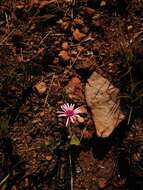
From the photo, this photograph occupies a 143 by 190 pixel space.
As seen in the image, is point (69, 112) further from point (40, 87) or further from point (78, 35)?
point (78, 35)

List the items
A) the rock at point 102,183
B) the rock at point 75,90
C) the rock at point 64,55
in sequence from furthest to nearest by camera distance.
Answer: the rock at point 64,55 → the rock at point 75,90 → the rock at point 102,183

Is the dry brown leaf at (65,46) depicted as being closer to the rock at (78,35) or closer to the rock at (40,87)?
the rock at (78,35)

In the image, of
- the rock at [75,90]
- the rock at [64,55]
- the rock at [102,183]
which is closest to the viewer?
the rock at [102,183]

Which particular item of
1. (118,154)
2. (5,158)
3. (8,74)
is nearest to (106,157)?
(118,154)

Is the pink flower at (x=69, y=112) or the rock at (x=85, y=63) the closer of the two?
the pink flower at (x=69, y=112)

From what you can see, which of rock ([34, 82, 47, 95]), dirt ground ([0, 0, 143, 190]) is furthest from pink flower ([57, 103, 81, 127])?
rock ([34, 82, 47, 95])

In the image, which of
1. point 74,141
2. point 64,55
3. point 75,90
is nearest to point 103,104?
point 75,90

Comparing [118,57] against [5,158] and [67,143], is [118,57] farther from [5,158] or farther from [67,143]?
[5,158]

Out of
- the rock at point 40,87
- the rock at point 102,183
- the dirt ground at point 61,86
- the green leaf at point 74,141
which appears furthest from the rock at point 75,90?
the rock at point 102,183
